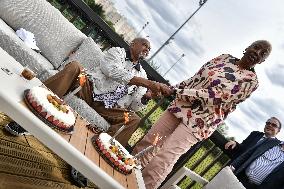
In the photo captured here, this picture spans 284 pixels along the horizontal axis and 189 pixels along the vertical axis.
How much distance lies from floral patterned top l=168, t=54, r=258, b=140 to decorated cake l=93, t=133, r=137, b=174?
40.5 inches

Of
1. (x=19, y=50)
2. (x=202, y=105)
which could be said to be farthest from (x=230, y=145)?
(x=19, y=50)

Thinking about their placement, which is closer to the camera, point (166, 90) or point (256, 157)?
point (166, 90)

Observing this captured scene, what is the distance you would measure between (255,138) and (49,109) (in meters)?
2.92

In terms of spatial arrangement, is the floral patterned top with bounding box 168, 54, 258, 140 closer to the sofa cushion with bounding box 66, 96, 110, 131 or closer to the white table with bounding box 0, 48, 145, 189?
the sofa cushion with bounding box 66, 96, 110, 131

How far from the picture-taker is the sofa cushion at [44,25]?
14.8 feet

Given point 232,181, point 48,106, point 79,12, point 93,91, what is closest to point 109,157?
point 48,106

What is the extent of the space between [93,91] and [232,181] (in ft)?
5.63

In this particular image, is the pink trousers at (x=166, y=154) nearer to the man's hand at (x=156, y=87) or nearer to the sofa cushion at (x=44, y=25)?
the man's hand at (x=156, y=87)

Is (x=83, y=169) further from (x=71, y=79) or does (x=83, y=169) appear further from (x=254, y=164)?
(x=254, y=164)

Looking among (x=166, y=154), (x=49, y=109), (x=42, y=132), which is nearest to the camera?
(x=42, y=132)

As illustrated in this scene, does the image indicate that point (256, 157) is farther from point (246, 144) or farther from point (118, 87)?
point (118, 87)

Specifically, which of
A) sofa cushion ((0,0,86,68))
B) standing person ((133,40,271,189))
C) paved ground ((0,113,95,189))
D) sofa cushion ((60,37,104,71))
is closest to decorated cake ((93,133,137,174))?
paved ground ((0,113,95,189))

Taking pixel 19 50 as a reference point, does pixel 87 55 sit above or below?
above

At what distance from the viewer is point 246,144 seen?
455 centimetres
